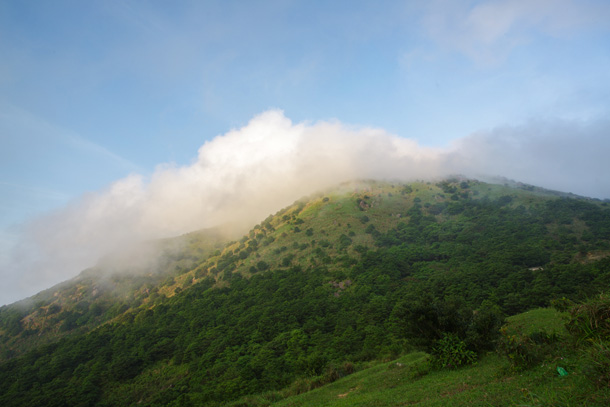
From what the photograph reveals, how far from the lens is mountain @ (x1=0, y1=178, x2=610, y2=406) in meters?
59.9

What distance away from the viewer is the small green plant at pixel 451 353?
24.8 m

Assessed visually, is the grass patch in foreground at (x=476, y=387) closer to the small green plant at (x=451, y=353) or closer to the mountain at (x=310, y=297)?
the small green plant at (x=451, y=353)

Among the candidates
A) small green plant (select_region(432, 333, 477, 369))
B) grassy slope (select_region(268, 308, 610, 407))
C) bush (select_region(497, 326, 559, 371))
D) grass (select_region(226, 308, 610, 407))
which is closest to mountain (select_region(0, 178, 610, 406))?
small green plant (select_region(432, 333, 477, 369))

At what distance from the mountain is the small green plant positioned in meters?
0.49

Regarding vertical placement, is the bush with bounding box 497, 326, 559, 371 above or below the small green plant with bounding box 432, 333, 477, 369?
above

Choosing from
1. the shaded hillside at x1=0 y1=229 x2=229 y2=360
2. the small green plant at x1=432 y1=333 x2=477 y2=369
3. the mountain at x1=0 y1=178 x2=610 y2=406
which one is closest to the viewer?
the small green plant at x1=432 y1=333 x2=477 y2=369

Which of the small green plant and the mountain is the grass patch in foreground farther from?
the mountain

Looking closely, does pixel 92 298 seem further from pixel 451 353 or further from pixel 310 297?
pixel 451 353

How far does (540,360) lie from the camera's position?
642 inches

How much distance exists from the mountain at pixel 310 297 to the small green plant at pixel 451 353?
49 cm

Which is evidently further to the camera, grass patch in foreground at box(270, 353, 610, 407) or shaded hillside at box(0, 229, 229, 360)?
shaded hillside at box(0, 229, 229, 360)

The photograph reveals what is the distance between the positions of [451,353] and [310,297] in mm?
73039

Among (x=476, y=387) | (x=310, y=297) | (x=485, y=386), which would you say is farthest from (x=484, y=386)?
(x=310, y=297)

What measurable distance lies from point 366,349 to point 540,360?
48293mm
